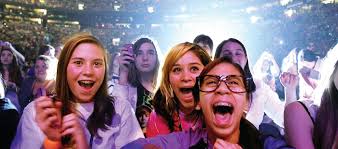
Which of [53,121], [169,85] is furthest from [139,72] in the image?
[53,121]

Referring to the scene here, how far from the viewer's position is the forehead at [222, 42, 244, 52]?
205 inches

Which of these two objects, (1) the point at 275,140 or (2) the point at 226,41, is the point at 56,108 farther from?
(2) the point at 226,41

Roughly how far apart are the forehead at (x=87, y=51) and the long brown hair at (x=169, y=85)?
2.59 feet

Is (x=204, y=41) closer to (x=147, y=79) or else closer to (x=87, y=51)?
(x=147, y=79)

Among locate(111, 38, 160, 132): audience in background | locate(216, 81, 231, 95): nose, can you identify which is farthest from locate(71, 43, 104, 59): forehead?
locate(111, 38, 160, 132): audience in background

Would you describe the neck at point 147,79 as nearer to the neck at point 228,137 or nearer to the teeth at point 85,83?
the teeth at point 85,83

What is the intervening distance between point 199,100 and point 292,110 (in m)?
0.67

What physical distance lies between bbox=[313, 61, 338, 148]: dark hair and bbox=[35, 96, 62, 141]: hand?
1.75 meters

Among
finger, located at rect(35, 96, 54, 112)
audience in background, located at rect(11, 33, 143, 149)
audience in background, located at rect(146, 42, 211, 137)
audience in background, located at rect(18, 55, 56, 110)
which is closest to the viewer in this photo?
finger, located at rect(35, 96, 54, 112)

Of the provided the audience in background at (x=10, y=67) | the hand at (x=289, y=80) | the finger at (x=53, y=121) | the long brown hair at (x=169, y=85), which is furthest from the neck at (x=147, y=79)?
the audience in background at (x=10, y=67)

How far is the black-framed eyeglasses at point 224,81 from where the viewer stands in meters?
2.54

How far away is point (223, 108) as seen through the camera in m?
2.55

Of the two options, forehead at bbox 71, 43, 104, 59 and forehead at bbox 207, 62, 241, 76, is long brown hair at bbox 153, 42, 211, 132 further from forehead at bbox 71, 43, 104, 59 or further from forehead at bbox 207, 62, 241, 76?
forehead at bbox 207, 62, 241, 76

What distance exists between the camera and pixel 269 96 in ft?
16.5
